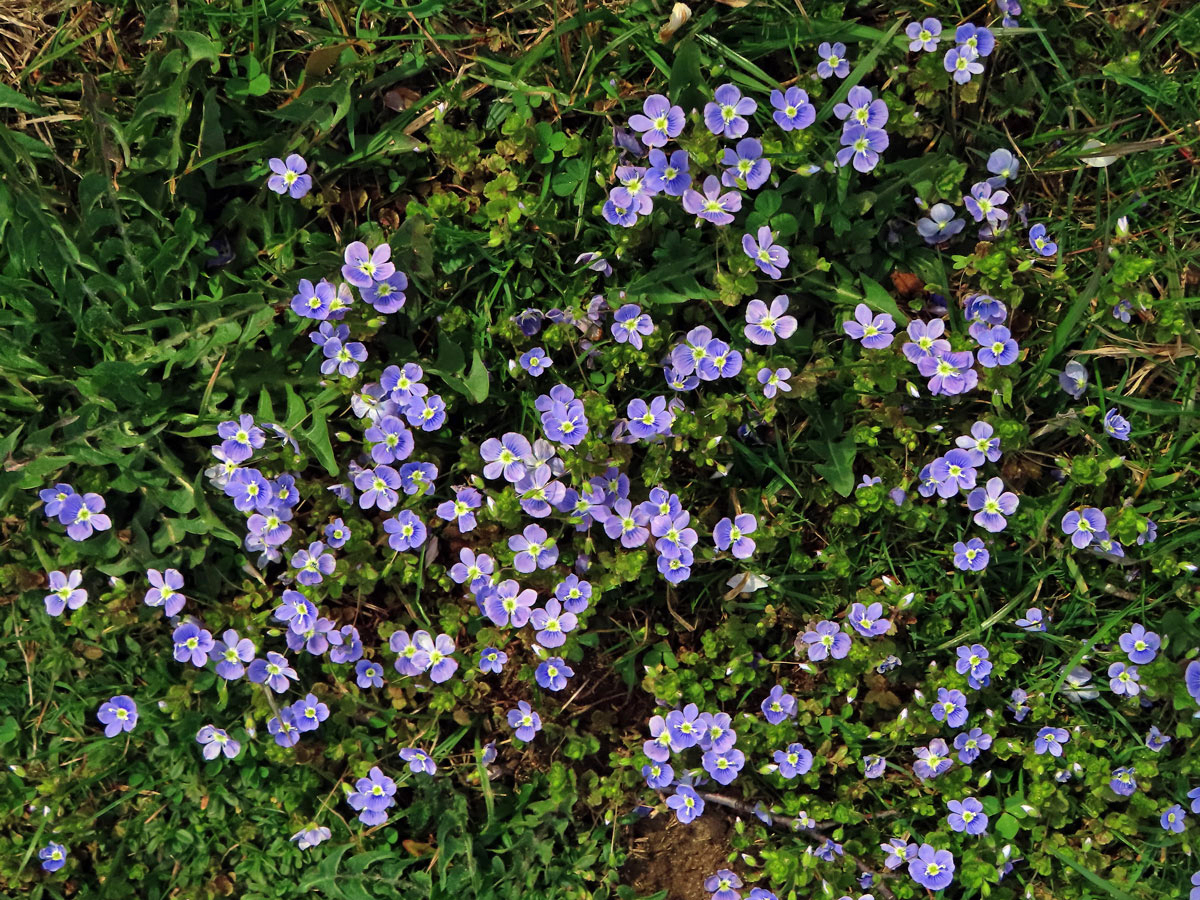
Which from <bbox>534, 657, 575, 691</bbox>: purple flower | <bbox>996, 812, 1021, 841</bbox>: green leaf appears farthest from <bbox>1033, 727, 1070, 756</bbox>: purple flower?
<bbox>534, 657, 575, 691</bbox>: purple flower

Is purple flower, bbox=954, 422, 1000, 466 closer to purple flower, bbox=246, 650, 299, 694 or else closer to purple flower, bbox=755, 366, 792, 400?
purple flower, bbox=755, 366, 792, 400

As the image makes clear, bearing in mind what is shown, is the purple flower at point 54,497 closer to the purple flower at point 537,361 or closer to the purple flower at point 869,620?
the purple flower at point 537,361

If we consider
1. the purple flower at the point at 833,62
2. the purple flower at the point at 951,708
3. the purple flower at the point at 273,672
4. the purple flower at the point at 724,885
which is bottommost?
the purple flower at the point at 724,885

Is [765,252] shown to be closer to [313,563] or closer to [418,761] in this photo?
[313,563]

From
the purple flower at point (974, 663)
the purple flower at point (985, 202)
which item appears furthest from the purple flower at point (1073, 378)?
the purple flower at point (974, 663)

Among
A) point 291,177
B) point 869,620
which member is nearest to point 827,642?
point 869,620

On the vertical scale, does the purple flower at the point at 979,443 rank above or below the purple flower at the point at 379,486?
above
